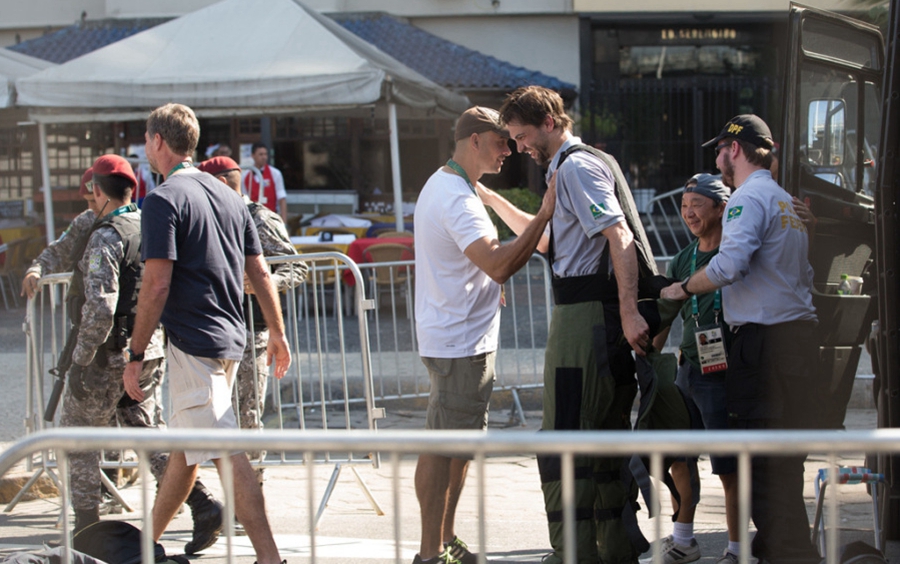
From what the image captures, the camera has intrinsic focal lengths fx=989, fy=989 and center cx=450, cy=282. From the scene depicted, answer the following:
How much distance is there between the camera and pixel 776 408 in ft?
13.0

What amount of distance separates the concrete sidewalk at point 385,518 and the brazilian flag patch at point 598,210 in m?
1.21

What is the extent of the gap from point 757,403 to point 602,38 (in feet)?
56.0

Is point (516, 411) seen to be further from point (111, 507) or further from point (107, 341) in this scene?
point (107, 341)

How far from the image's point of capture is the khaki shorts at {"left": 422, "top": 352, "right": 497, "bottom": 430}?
4.11 metres

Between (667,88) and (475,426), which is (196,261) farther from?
(667,88)

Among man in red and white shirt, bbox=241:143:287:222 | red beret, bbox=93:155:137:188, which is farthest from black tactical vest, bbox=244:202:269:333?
man in red and white shirt, bbox=241:143:287:222

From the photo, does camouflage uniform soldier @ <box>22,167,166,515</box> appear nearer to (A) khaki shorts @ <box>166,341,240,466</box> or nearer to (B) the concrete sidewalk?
(B) the concrete sidewalk

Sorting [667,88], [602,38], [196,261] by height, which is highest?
[602,38]

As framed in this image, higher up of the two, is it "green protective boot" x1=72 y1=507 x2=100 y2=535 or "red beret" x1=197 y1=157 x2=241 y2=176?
"red beret" x1=197 y1=157 x2=241 y2=176

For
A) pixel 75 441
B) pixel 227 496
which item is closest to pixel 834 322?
pixel 227 496

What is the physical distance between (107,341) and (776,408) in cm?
307

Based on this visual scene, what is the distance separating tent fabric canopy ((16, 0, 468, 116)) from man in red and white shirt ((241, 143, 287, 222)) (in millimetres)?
581

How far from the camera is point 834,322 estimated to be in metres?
4.51

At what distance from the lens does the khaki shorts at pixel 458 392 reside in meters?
4.11
